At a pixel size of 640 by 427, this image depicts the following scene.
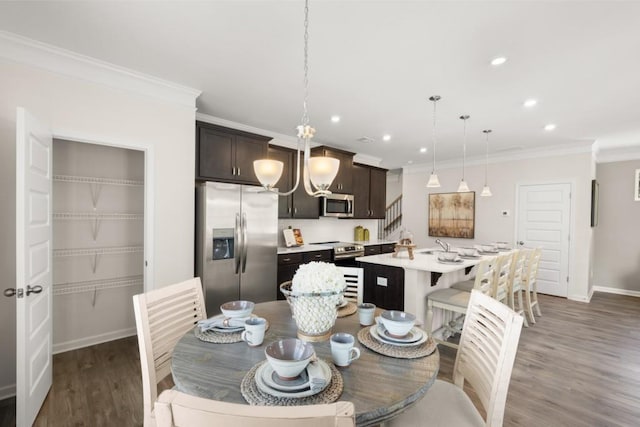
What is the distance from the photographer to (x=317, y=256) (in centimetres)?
445

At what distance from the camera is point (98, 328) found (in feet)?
10.5

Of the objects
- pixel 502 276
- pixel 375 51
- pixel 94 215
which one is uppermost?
pixel 375 51

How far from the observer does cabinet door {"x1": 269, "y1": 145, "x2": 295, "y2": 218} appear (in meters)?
4.32

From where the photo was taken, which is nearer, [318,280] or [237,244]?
[318,280]

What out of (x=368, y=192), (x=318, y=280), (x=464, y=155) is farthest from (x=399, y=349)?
(x=464, y=155)

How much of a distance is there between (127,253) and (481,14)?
393 cm

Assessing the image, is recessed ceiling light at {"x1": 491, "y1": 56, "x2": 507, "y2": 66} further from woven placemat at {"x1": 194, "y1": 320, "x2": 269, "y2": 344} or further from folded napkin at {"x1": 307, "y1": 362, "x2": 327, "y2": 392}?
woven placemat at {"x1": 194, "y1": 320, "x2": 269, "y2": 344}

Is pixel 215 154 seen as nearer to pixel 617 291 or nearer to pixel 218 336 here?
pixel 218 336

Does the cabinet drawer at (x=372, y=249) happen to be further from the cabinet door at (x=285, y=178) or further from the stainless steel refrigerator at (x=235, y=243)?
the stainless steel refrigerator at (x=235, y=243)

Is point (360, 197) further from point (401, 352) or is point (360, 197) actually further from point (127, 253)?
point (401, 352)

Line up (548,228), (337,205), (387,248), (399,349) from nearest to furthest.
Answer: (399,349)
(337,205)
(548,228)
(387,248)

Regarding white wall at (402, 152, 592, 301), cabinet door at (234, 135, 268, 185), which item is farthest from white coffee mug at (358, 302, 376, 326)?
white wall at (402, 152, 592, 301)

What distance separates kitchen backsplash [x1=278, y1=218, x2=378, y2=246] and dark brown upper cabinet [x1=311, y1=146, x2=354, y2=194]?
64cm

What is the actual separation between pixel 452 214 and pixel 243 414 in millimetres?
6744
